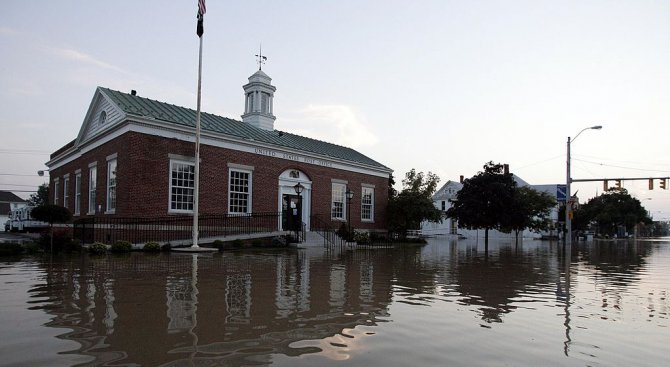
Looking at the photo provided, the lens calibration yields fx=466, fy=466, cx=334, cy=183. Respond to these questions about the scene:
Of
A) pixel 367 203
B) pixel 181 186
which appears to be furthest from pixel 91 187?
pixel 367 203

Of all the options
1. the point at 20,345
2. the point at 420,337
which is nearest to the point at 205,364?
the point at 20,345

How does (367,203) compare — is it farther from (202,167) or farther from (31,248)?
(31,248)

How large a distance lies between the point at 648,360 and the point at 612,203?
91187 millimetres

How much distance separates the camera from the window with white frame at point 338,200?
105 feet

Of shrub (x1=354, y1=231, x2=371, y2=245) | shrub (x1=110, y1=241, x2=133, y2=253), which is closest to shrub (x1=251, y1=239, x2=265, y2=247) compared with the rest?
shrub (x1=354, y1=231, x2=371, y2=245)

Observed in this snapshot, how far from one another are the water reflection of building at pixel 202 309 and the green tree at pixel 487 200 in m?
23.8

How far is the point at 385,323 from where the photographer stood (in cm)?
602

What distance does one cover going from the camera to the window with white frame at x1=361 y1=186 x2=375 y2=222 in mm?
34938

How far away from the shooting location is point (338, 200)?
106 ft

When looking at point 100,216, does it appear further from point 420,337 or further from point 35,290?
point 420,337

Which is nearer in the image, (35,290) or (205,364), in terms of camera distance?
(205,364)

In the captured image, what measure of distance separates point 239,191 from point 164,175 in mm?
4598

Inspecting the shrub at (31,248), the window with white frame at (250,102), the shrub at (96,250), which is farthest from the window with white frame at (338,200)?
the shrub at (31,248)

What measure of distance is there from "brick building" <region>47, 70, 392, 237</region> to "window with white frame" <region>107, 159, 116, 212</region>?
52 mm
